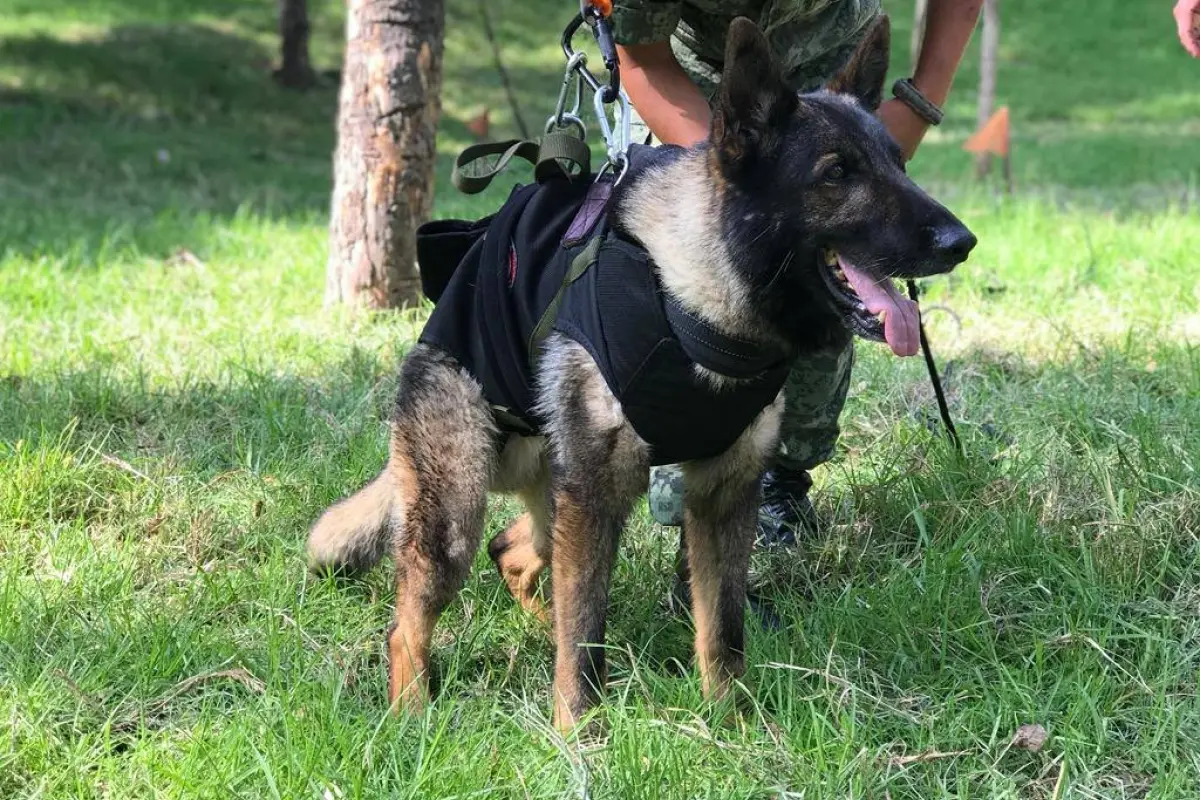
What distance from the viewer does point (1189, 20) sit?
3025mm

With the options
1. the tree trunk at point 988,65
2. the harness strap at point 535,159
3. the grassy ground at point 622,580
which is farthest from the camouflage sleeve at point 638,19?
the tree trunk at point 988,65

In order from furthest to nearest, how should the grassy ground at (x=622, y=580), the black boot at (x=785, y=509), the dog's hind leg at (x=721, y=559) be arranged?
the black boot at (x=785, y=509) < the dog's hind leg at (x=721, y=559) < the grassy ground at (x=622, y=580)

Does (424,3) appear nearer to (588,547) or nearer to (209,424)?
(209,424)

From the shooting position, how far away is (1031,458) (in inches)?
143

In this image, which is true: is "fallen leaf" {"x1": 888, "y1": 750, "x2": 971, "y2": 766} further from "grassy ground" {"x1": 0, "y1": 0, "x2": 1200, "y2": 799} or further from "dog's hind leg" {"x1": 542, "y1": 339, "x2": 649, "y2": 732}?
"dog's hind leg" {"x1": 542, "y1": 339, "x2": 649, "y2": 732}

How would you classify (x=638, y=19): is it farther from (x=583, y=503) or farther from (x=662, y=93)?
(x=583, y=503)

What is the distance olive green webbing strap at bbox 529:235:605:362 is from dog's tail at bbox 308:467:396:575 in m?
0.65

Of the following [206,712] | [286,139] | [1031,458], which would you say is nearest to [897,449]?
[1031,458]

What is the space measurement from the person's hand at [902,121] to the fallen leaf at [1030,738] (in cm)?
140

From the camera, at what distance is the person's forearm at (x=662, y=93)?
2.88 meters

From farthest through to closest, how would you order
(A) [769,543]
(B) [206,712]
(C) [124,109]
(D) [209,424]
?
1. (C) [124,109]
2. (D) [209,424]
3. (A) [769,543]
4. (B) [206,712]

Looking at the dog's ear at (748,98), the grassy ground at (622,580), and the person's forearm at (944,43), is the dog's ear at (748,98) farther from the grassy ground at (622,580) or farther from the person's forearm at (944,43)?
the grassy ground at (622,580)

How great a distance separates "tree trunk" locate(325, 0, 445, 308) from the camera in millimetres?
5555

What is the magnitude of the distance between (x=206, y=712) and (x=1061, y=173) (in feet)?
39.5
